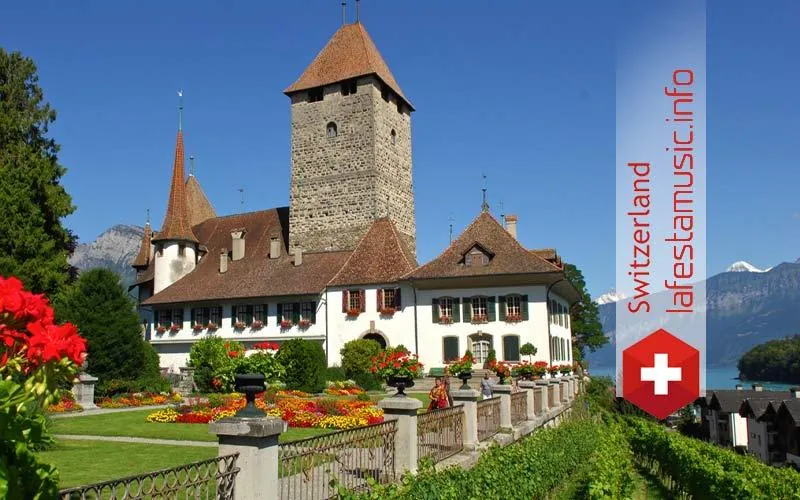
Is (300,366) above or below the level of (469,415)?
below

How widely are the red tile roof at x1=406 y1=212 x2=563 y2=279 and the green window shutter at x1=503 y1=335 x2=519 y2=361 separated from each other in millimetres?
3511

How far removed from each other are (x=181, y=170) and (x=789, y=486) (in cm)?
4379

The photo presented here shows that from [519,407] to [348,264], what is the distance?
24.3m

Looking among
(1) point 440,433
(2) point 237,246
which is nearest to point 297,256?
(2) point 237,246

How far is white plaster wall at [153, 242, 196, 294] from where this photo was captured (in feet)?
158

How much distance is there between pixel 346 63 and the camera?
4803 centimetres

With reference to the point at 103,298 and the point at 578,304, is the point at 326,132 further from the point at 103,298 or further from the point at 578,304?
the point at 578,304

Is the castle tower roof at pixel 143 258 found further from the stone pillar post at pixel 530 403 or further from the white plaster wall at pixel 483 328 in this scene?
the stone pillar post at pixel 530 403

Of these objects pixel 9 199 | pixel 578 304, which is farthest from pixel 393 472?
pixel 578 304

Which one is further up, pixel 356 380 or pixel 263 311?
pixel 263 311

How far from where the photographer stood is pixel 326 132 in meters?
47.5

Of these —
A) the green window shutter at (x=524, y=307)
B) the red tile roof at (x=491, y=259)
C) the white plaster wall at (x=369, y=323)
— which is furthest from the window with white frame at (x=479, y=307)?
the white plaster wall at (x=369, y=323)

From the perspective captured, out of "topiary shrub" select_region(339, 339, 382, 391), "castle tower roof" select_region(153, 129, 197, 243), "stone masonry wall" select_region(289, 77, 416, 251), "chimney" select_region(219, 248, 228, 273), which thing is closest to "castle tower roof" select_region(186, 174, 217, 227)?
"castle tower roof" select_region(153, 129, 197, 243)

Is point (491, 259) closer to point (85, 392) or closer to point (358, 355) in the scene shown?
point (358, 355)
